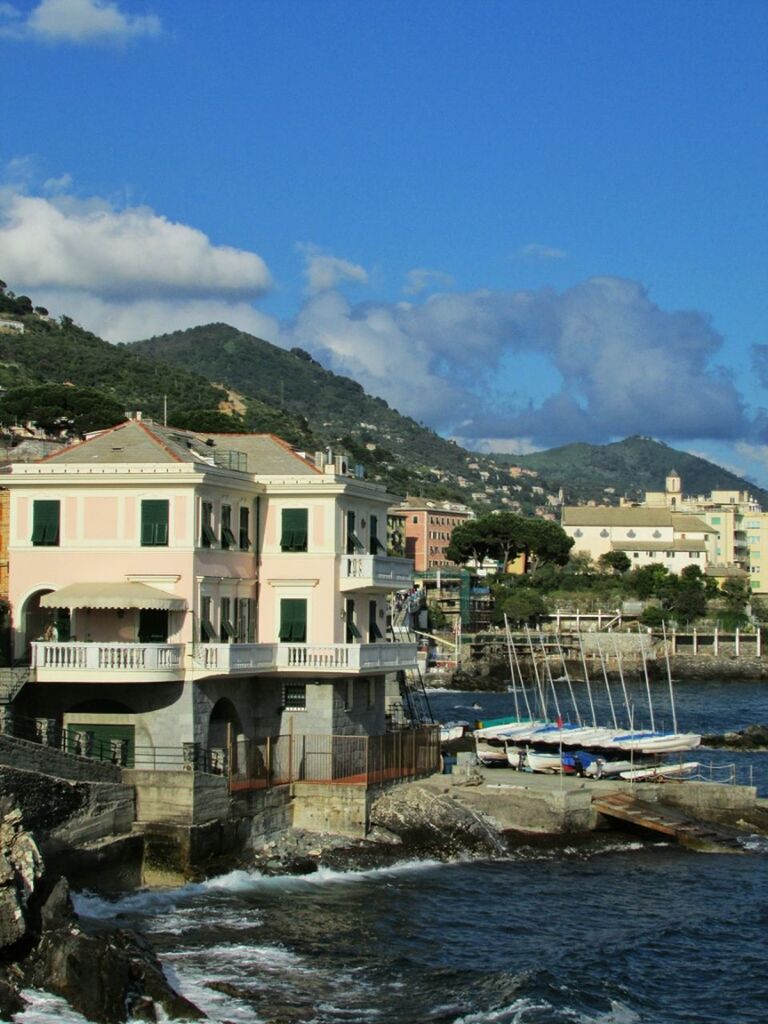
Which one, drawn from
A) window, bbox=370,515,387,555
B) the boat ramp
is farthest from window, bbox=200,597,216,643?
the boat ramp

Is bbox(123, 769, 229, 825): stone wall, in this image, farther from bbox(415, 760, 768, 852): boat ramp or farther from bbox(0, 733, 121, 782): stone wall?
bbox(415, 760, 768, 852): boat ramp

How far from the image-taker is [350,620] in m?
45.2

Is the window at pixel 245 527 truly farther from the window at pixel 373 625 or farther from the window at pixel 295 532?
the window at pixel 373 625

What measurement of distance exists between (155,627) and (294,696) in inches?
200

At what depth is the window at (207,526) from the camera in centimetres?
4131

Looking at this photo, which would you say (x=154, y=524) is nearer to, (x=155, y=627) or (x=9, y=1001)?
(x=155, y=627)

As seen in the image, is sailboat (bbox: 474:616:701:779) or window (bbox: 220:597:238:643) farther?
sailboat (bbox: 474:616:701:779)

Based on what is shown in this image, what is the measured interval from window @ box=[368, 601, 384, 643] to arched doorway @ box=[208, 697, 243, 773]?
5.92 metres

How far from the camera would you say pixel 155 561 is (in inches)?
1612

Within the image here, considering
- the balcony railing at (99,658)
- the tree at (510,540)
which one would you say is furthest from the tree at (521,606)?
the balcony railing at (99,658)

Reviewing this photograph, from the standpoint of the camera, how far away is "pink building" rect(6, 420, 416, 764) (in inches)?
1559

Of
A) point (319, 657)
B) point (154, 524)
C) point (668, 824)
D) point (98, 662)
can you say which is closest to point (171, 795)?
point (98, 662)

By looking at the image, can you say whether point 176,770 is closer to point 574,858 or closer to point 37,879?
point 37,879

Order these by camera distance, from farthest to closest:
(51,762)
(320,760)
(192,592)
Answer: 1. (320,760)
2. (192,592)
3. (51,762)
